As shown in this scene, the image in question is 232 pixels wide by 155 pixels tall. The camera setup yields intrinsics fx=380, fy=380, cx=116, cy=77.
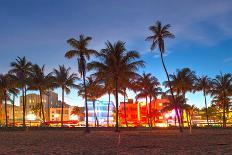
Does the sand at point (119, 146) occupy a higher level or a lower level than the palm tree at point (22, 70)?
lower

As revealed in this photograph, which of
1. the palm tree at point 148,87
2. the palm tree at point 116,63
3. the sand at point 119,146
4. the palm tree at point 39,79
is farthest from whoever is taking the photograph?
the palm tree at point 148,87

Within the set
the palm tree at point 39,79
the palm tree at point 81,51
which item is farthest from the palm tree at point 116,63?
the palm tree at point 39,79

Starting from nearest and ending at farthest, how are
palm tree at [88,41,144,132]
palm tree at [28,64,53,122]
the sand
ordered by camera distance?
the sand, palm tree at [88,41,144,132], palm tree at [28,64,53,122]

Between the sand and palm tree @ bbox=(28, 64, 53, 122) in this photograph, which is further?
palm tree @ bbox=(28, 64, 53, 122)

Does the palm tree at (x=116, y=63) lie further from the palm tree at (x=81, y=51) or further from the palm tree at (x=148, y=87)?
the palm tree at (x=148, y=87)

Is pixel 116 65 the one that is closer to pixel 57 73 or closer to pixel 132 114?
pixel 57 73

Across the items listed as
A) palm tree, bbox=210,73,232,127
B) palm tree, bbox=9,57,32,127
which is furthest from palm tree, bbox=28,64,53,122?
palm tree, bbox=210,73,232,127

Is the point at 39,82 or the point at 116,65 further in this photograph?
the point at 39,82

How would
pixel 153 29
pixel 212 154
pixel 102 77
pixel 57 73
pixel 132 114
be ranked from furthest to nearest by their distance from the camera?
1. pixel 132 114
2. pixel 57 73
3. pixel 102 77
4. pixel 153 29
5. pixel 212 154

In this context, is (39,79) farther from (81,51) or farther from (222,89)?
(222,89)

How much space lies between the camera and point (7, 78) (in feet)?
264

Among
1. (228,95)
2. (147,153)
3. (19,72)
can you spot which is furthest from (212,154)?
(228,95)

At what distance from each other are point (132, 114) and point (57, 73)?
362ft

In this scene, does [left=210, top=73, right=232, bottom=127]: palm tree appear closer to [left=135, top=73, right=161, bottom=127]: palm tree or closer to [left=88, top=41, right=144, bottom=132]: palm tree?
[left=135, top=73, right=161, bottom=127]: palm tree
